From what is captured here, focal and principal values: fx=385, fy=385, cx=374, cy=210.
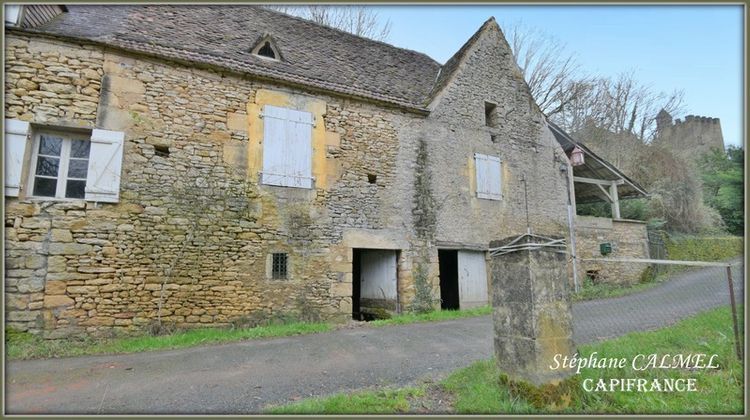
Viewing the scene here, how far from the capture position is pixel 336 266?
26.2 ft

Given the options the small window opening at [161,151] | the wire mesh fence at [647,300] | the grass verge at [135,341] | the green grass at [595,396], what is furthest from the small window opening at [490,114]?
the small window opening at [161,151]

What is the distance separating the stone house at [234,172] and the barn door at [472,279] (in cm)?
4

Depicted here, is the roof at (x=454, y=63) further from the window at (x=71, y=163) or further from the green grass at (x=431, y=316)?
Answer: the window at (x=71, y=163)

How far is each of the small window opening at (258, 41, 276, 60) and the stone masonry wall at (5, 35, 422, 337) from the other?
1273 millimetres

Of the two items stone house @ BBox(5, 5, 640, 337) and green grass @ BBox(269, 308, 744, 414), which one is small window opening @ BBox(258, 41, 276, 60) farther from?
green grass @ BBox(269, 308, 744, 414)

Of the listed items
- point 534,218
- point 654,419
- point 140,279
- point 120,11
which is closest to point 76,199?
point 140,279

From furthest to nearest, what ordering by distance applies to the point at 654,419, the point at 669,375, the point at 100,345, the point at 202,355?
the point at 100,345, the point at 202,355, the point at 669,375, the point at 654,419

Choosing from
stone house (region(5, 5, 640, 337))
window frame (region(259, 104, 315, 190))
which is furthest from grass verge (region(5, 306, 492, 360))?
window frame (region(259, 104, 315, 190))

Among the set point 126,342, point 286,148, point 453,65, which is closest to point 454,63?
point 453,65

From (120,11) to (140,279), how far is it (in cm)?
563

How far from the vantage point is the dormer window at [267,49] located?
8548 mm

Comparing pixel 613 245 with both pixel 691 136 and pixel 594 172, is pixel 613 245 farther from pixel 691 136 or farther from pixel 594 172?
pixel 691 136

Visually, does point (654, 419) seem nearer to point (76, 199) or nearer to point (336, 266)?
point (336, 266)

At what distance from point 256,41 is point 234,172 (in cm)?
325
